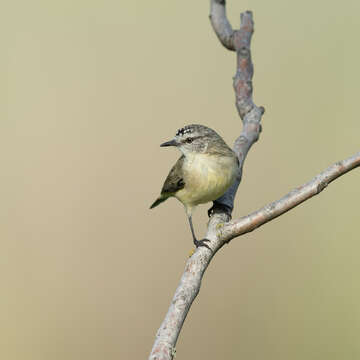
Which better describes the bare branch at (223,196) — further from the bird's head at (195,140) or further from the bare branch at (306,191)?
the bare branch at (306,191)

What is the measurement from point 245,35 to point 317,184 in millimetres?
2692

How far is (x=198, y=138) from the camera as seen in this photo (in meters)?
3.83

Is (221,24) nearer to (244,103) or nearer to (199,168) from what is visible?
(244,103)

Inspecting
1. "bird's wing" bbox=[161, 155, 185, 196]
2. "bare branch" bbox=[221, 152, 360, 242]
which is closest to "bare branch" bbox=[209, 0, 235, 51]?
"bird's wing" bbox=[161, 155, 185, 196]

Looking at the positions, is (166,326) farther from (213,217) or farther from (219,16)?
(219,16)

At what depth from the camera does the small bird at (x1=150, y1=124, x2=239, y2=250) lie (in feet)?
11.7

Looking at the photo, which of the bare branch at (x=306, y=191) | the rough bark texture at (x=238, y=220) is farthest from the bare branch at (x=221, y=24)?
the bare branch at (x=306, y=191)

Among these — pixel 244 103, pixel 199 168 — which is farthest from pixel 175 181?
pixel 244 103

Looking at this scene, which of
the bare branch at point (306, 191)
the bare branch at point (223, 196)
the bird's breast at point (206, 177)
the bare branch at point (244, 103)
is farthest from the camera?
the bare branch at point (244, 103)

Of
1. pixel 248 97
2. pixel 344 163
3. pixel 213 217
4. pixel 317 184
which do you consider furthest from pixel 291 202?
pixel 248 97

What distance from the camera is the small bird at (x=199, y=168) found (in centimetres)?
356

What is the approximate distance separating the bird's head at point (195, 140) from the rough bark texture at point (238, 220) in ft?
0.68

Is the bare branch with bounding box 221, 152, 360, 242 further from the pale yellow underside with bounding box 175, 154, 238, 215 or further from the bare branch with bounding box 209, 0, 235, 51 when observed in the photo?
the bare branch with bounding box 209, 0, 235, 51

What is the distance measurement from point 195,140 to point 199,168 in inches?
9.5
